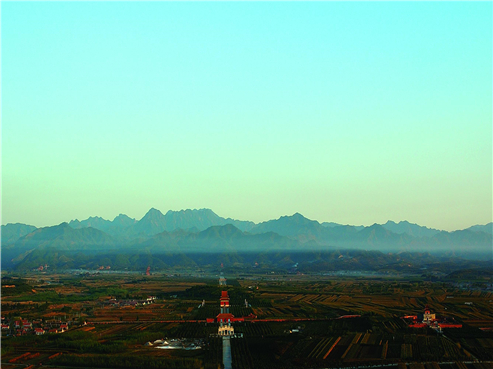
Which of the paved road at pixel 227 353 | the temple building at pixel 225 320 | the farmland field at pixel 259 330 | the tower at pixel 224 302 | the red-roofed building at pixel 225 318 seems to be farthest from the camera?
the tower at pixel 224 302

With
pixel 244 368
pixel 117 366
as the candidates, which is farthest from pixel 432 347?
pixel 117 366

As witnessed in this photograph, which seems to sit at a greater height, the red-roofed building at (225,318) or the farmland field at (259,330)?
the red-roofed building at (225,318)

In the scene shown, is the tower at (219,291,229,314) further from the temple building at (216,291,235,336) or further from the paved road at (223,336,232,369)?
the paved road at (223,336,232,369)

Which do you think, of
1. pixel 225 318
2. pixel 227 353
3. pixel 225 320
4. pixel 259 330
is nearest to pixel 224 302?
pixel 225 318

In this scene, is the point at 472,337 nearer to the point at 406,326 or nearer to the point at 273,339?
the point at 406,326

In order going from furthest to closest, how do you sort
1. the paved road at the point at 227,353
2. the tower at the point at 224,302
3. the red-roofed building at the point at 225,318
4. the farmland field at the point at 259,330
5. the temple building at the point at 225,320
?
the tower at the point at 224,302 → the red-roofed building at the point at 225,318 → the temple building at the point at 225,320 → the farmland field at the point at 259,330 → the paved road at the point at 227,353

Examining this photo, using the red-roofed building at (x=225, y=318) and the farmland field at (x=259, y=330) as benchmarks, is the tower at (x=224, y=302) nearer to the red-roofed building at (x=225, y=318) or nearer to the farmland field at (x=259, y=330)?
the farmland field at (x=259, y=330)

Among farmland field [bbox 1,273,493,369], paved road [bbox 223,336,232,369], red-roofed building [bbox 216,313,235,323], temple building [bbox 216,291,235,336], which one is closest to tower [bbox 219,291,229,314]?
temple building [bbox 216,291,235,336]

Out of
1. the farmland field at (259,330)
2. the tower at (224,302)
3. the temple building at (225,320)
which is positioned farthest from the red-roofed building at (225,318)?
the tower at (224,302)

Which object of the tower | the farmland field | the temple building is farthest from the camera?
the tower
